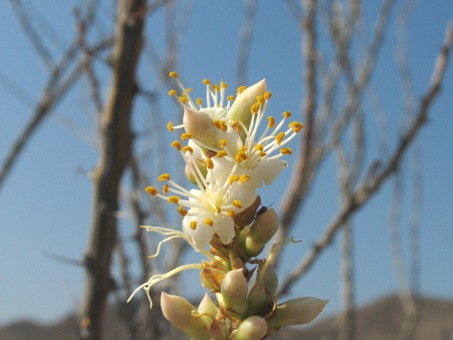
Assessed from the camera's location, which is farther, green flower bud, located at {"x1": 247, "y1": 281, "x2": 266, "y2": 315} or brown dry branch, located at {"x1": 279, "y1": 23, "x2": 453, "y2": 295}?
brown dry branch, located at {"x1": 279, "y1": 23, "x2": 453, "y2": 295}

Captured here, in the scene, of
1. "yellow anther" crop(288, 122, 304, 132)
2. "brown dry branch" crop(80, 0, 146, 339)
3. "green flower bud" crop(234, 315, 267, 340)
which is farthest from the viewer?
"brown dry branch" crop(80, 0, 146, 339)

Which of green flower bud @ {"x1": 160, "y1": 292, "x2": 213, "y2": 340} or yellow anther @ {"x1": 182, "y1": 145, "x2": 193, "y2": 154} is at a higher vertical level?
yellow anther @ {"x1": 182, "y1": 145, "x2": 193, "y2": 154}

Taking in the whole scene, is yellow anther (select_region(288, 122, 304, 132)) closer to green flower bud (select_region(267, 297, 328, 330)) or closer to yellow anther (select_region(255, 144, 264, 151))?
yellow anther (select_region(255, 144, 264, 151))

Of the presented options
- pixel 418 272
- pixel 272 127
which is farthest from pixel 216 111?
pixel 418 272

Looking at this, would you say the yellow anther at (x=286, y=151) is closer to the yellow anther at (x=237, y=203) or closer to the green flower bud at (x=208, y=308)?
the yellow anther at (x=237, y=203)

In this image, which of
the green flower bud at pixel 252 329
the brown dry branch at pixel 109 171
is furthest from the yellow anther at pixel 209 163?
the brown dry branch at pixel 109 171

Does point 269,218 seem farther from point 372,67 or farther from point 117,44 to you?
point 372,67

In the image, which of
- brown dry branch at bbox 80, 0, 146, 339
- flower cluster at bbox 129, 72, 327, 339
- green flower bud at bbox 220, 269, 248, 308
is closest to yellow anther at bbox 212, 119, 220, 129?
flower cluster at bbox 129, 72, 327, 339

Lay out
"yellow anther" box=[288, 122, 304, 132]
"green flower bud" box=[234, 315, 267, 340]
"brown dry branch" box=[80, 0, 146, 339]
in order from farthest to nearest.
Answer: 1. "brown dry branch" box=[80, 0, 146, 339]
2. "yellow anther" box=[288, 122, 304, 132]
3. "green flower bud" box=[234, 315, 267, 340]

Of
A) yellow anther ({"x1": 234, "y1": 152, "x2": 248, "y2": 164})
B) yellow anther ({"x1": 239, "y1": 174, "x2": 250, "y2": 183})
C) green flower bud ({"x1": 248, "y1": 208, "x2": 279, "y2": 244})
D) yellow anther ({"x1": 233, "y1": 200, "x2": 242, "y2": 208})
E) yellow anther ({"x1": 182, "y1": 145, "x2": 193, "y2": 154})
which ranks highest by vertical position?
yellow anther ({"x1": 182, "y1": 145, "x2": 193, "y2": 154})
